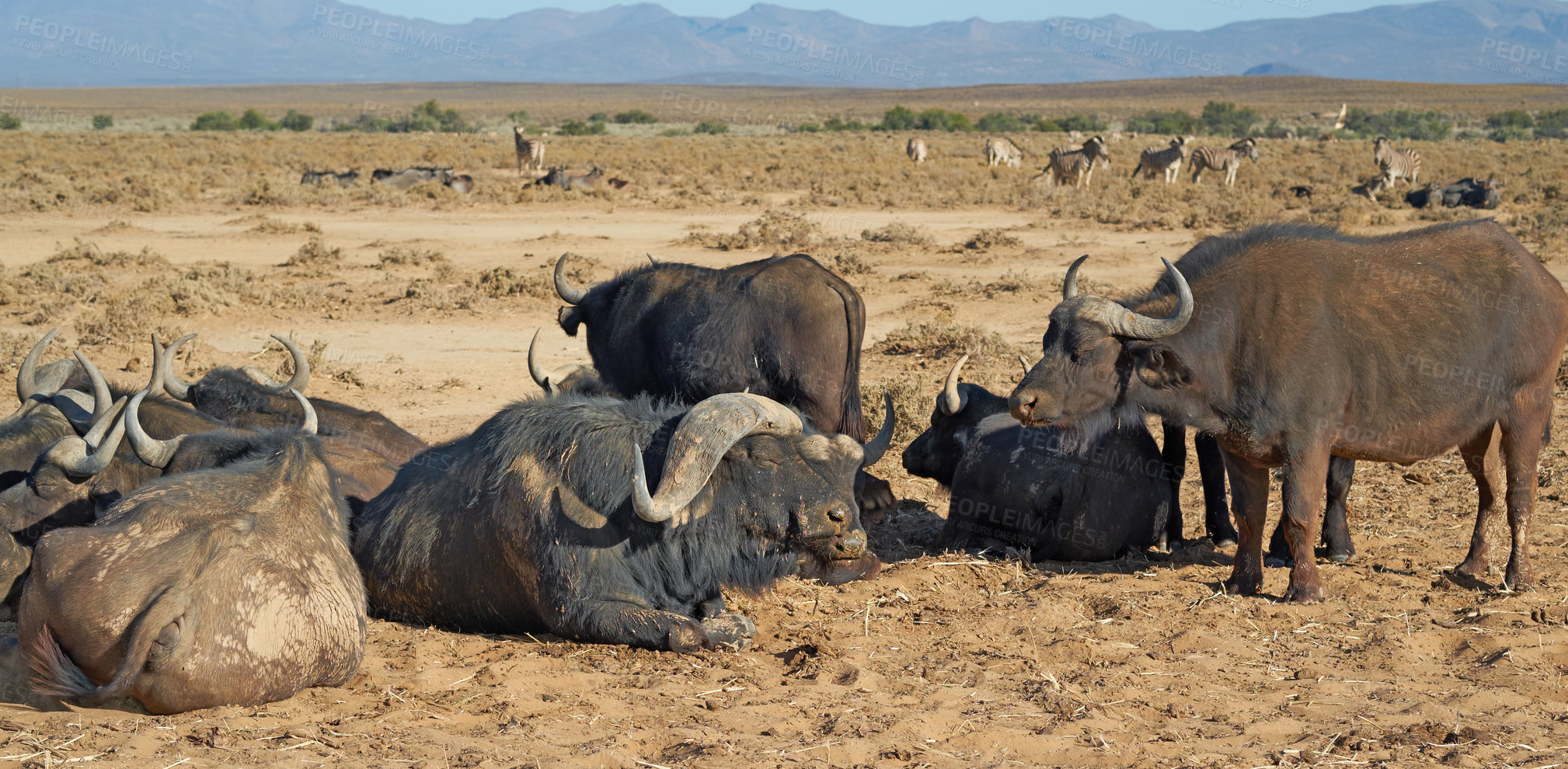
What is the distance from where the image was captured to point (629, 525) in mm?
5414

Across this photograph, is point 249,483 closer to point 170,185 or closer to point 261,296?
point 261,296

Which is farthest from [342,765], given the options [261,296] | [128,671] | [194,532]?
[261,296]

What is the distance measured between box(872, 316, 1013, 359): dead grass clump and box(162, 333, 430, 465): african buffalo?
624 centimetres

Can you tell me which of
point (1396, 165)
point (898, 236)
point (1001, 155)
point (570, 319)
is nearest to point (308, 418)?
point (570, 319)

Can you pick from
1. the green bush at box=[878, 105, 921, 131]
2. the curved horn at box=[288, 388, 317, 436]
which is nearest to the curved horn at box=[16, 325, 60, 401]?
the curved horn at box=[288, 388, 317, 436]

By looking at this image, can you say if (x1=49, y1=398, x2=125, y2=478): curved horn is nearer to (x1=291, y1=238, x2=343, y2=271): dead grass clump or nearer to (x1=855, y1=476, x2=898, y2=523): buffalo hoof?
(x1=855, y1=476, x2=898, y2=523): buffalo hoof

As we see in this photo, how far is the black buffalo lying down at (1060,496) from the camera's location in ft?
22.9

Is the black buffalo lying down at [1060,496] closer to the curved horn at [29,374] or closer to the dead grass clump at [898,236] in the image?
the curved horn at [29,374]

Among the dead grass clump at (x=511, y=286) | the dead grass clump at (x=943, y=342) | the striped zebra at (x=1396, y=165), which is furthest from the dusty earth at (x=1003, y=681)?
the striped zebra at (x=1396, y=165)

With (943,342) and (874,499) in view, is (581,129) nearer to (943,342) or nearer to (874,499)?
(943,342)

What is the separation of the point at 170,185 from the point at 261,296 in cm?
1511

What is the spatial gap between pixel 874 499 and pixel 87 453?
4.47 metres

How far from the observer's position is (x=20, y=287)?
1516cm

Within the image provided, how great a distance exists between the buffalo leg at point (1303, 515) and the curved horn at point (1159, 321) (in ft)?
2.97
